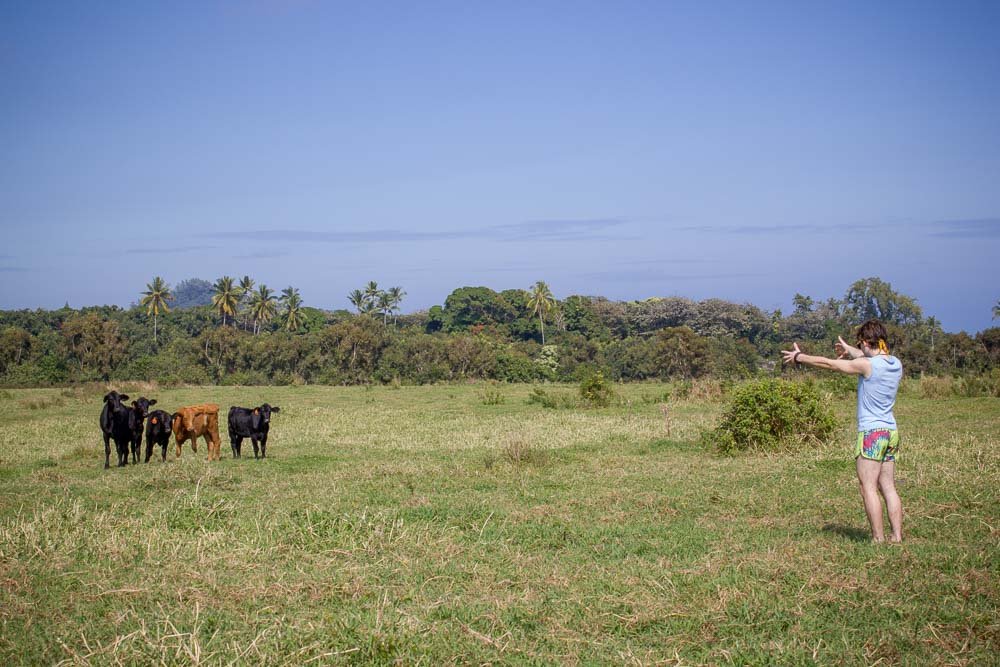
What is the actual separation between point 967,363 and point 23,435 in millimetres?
41567

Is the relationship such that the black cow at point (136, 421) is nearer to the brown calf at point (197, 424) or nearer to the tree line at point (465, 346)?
the brown calf at point (197, 424)

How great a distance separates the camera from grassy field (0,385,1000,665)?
518 centimetres

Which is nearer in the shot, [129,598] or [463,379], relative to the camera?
[129,598]

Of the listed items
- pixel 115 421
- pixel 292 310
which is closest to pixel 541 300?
pixel 292 310

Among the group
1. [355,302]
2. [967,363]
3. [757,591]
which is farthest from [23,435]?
[355,302]

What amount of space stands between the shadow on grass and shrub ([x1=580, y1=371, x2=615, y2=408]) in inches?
694

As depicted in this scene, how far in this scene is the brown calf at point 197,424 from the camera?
14688 mm

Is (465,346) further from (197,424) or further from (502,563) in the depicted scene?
(502,563)

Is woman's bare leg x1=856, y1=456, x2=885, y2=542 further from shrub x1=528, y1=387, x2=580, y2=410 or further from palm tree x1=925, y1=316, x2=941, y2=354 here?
palm tree x1=925, y1=316, x2=941, y2=354

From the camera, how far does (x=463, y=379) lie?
50.5 meters

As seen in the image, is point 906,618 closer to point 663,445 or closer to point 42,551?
point 42,551

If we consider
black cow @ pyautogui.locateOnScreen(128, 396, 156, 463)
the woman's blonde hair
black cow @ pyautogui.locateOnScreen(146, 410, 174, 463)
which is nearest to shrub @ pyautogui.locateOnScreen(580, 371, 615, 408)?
black cow @ pyautogui.locateOnScreen(146, 410, 174, 463)

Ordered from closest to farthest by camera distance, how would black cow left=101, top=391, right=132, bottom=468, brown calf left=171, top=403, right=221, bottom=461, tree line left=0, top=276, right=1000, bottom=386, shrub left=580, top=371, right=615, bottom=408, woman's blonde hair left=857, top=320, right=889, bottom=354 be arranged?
woman's blonde hair left=857, top=320, right=889, bottom=354
black cow left=101, top=391, right=132, bottom=468
brown calf left=171, top=403, right=221, bottom=461
shrub left=580, top=371, right=615, bottom=408
tree line left=0, top=276, right=1000, bottom=386

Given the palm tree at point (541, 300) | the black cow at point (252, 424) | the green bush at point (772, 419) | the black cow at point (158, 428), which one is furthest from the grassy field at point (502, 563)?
the palm tree at point (541, 300)
